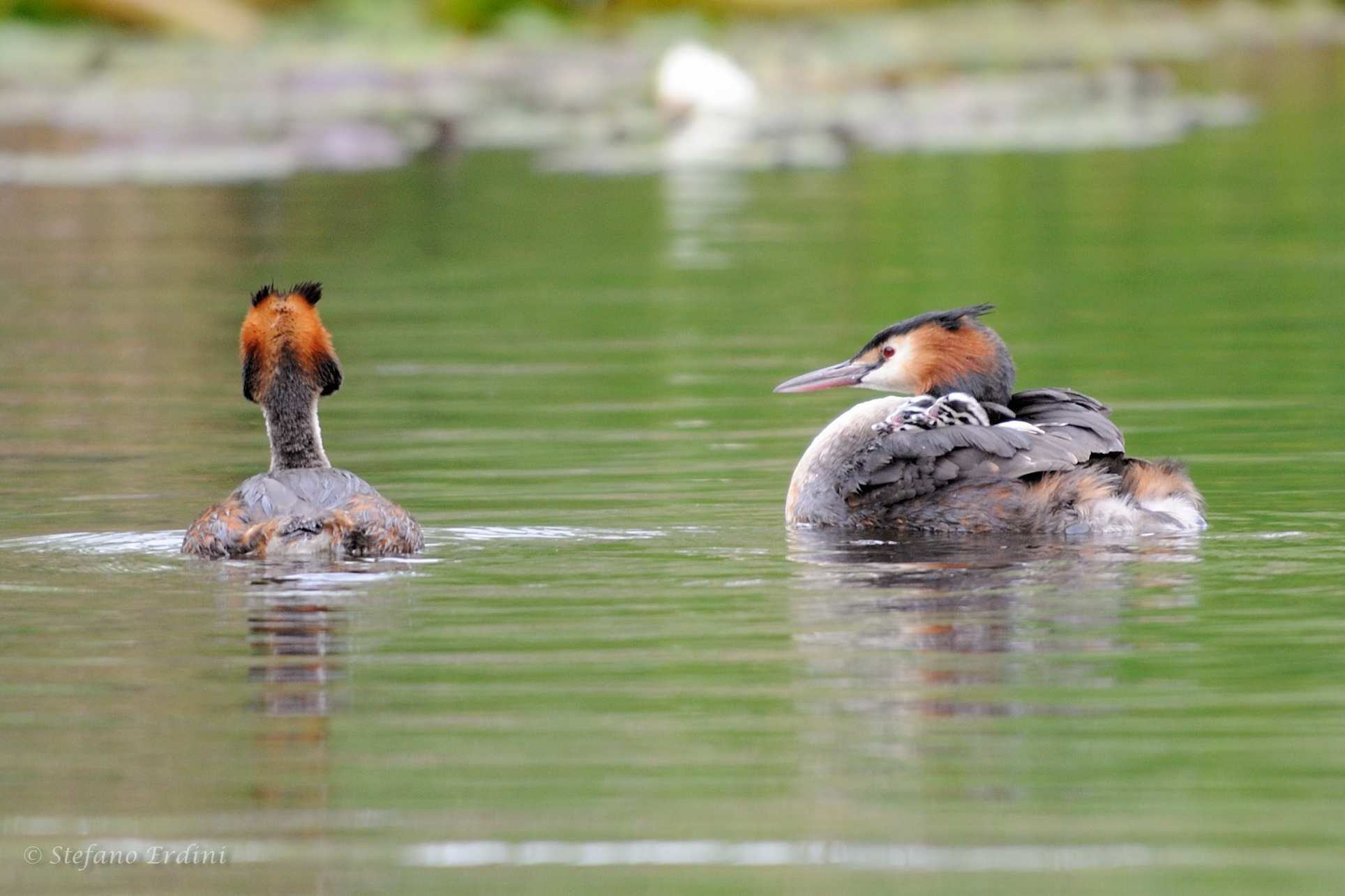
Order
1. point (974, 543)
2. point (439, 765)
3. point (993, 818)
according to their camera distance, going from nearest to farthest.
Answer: point (993, 818) < point (439, 765) < point (974, 543)

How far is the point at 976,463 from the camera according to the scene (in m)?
7.50

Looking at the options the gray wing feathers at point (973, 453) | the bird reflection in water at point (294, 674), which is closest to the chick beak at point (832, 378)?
the gray wing feathers at point (973, 453)

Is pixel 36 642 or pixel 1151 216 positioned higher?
pixel 1151 216

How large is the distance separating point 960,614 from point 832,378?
257cm

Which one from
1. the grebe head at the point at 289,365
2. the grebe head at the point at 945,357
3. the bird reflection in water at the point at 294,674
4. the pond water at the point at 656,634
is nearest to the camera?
the pond water at the point at 656,634

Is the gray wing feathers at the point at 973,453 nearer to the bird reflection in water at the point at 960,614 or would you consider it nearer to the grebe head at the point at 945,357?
the bird reflection in water at the point at 960,614

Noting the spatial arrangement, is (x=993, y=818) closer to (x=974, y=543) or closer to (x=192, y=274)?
(x=974, y=543)

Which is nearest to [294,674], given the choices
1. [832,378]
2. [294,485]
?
[294,485]

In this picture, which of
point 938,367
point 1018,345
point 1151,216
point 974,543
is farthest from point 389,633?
point 1151,216

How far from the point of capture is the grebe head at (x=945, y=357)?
27.0 ft

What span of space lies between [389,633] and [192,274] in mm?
10305

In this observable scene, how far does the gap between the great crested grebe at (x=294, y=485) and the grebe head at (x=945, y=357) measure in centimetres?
189

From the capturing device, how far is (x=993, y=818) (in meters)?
4.62

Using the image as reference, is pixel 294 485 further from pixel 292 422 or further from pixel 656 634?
pixel 656 634
